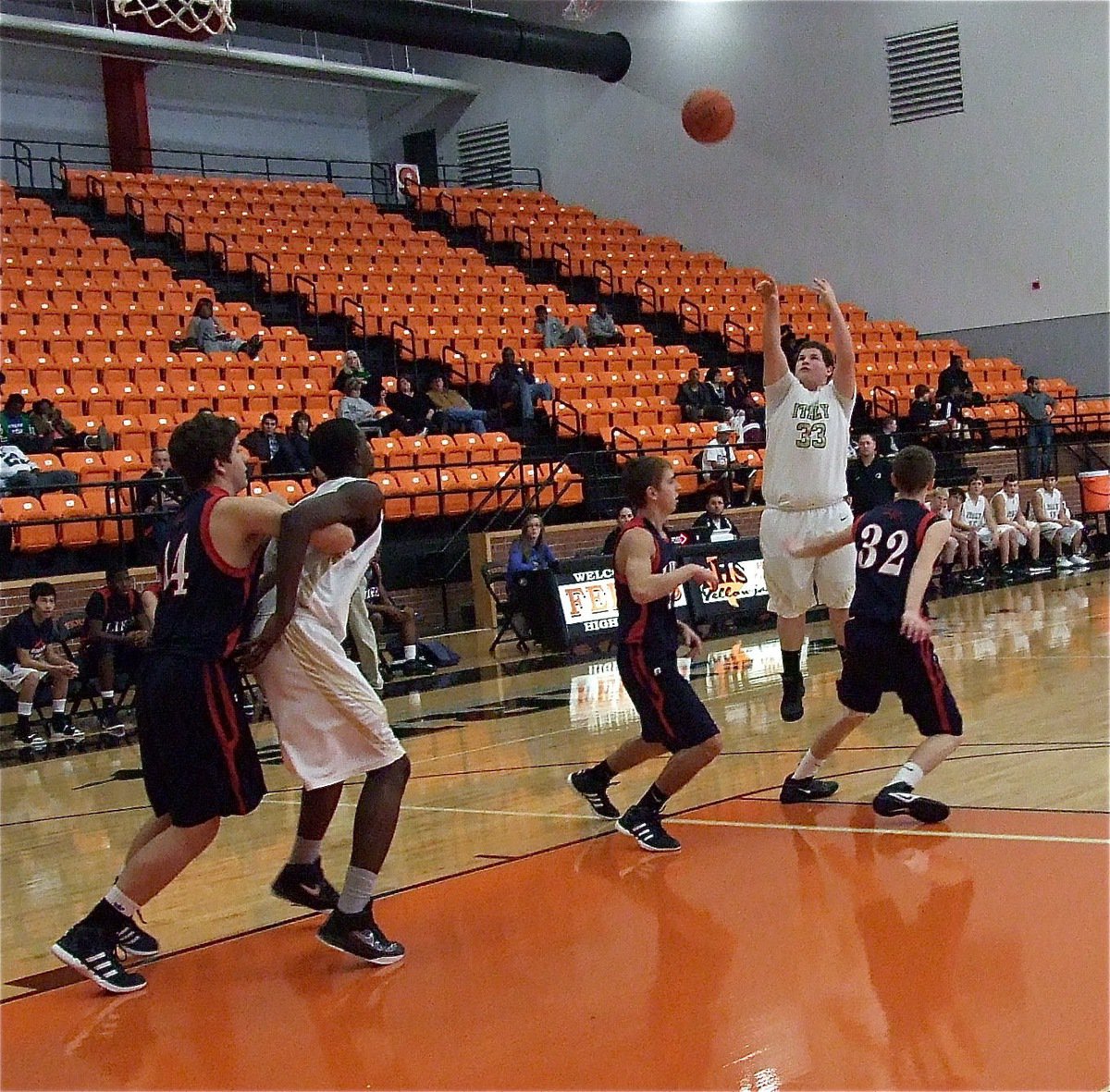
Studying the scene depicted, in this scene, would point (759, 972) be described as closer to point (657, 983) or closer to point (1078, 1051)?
point (657, 983)

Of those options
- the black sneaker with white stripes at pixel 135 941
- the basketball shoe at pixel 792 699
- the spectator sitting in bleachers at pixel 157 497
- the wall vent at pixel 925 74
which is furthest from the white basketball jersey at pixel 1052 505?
the black sneaker with white stripes at pixel 135 941

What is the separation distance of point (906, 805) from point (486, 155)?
81.4 ft

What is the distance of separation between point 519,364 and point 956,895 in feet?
47.2

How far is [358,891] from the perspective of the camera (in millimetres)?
4148

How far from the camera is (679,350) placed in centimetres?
2141

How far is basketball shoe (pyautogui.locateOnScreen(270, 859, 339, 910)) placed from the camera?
4.58 meters

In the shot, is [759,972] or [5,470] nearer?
[759,972]

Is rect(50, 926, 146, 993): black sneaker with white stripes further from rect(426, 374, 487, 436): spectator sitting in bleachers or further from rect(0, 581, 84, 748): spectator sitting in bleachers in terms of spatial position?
rect(426, 374, 487, 436): spectator sitting in bleachers

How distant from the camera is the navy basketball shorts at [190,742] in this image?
4.09 meters

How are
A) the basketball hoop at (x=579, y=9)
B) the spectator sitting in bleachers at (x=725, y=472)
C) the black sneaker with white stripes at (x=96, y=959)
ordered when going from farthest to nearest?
1. the basketball hoop at (x=579, y=9)
2. the spectator sitting in bleachers at (x=725, y=472)
3. the black sneaker with white stripes at (x=96, y=959)

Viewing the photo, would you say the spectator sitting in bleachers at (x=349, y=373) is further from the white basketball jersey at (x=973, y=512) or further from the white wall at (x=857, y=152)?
the white wall at (x=857, y=152)

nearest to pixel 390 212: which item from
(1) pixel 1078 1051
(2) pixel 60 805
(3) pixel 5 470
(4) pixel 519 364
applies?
(4) pixel 519 364

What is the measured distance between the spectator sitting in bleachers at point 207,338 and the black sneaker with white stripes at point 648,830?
484 inches

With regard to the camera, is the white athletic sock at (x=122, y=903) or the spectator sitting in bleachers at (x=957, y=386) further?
the spectator sitting in bleachers at (x=957, y=386)
